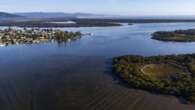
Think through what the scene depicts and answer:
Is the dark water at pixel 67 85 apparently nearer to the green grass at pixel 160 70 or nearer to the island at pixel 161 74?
the island at pixel 161 74

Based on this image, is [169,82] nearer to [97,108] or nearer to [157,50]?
[97,108]

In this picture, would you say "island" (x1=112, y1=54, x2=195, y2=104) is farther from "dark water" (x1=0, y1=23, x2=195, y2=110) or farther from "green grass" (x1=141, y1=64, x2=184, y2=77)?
"dark water" (x1=0, y1=23, x2=195, y2=110)

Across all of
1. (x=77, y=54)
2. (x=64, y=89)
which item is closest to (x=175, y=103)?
(x=64, y=89)

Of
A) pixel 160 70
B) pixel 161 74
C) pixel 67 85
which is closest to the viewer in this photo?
pixel 67 85

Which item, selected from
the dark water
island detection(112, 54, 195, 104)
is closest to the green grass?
island detection(112, 54, 195, 104)

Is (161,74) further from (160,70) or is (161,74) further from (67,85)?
(67,85)

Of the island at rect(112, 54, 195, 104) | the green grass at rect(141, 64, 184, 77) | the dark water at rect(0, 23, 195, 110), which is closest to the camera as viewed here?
the dark water at rect(0, 23, 195, 110)

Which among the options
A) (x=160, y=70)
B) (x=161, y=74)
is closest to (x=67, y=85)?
(x=161, y=74)

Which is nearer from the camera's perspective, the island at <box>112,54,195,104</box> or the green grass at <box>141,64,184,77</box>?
the island at <box>112,54,195,104</box>

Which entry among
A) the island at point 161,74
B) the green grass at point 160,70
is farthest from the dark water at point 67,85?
the green grass at point 160,70
